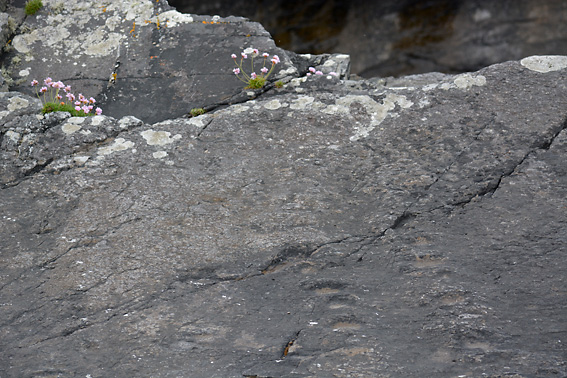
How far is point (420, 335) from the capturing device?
7.95ft

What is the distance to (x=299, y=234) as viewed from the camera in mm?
2996

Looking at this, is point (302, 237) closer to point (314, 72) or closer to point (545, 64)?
point (314, 72)

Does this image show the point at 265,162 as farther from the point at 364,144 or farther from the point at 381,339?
the point at 381,339

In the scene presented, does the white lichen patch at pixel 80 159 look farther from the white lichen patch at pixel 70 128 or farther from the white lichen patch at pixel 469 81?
the white lichen patch at pixel 469 81

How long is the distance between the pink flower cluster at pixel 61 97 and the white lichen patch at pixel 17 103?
140 millimetres

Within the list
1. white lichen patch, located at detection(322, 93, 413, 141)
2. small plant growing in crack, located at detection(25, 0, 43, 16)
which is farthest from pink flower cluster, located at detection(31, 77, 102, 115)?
white lichen patch, located at detection(322, 93, 413, 141)

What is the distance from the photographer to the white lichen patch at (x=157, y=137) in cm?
356

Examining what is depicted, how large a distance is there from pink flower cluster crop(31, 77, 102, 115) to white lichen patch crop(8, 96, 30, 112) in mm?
140

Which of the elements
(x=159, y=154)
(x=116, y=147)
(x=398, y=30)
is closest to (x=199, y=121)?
(x=159, y=154)

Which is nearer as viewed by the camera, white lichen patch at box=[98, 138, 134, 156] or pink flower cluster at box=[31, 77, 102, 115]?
white lichen patch at box=[98, 138, 134, 156]

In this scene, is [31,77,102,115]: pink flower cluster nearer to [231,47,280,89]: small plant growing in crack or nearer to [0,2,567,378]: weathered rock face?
[0,2,567,378]: weathered rock face

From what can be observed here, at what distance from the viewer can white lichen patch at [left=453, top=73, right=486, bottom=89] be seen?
3648 millimetres

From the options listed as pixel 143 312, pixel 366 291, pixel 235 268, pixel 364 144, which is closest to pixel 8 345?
pixel 143 312

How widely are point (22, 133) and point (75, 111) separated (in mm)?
348
